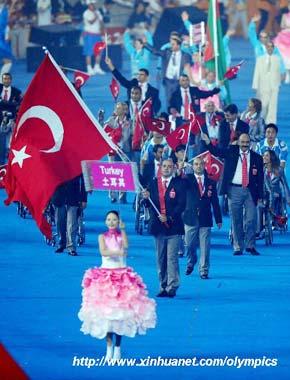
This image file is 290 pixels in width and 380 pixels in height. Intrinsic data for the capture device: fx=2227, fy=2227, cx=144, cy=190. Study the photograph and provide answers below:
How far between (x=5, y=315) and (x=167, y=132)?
242 inches

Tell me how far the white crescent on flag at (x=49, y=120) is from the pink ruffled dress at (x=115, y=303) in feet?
7.81

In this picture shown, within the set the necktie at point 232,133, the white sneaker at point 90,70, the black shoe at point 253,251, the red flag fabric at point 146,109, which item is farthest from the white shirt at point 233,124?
the white sneaker at point 90,70

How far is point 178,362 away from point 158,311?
2.79 metres

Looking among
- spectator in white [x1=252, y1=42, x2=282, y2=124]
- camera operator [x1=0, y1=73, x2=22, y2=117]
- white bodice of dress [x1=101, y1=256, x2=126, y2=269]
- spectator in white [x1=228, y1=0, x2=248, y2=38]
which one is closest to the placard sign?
white bodice of dress [x1=101, y1=256, x2=126, y2=269]

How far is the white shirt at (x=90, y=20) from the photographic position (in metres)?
53.5

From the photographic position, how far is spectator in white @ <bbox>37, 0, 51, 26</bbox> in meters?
55.3

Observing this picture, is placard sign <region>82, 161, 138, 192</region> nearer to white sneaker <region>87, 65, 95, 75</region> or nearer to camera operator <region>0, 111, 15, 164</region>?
camera operator <region>0, 111, 15, 164</region>

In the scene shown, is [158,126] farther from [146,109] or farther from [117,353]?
[117,353]

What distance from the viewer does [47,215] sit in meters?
29.8

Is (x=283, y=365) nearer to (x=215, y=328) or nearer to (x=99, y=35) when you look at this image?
(x=215, y=328)

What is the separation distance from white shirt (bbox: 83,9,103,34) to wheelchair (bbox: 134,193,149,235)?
22.8m

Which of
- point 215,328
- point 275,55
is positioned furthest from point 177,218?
point 275,55

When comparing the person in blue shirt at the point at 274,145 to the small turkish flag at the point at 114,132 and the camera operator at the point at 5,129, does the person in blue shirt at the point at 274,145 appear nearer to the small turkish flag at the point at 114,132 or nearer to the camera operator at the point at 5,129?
the small turkish flag at the point at 114,132

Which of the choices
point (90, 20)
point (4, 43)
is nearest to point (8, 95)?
point (4, 43)
